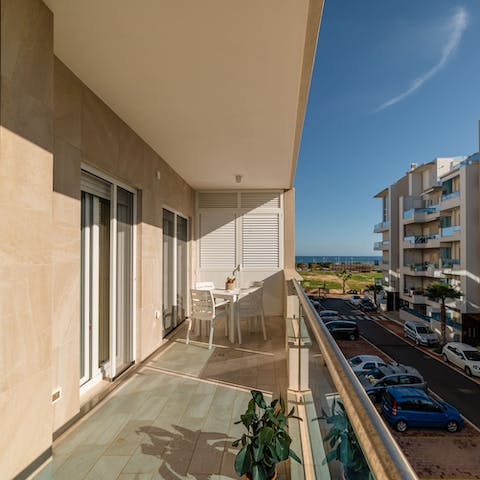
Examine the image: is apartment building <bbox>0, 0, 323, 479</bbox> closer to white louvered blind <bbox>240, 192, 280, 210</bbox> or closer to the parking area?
white louvered blind <bbox>240, 192, 280, 210</bbox>

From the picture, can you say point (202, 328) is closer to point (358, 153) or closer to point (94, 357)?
point (94, 357)

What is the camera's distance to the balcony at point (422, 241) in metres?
22.0

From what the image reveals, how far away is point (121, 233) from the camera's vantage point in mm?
3570

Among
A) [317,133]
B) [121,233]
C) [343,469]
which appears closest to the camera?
[343,469]

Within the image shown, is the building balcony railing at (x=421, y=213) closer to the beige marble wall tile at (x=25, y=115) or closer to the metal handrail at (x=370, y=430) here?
the beige marble wall tile at (x=25, y=115)

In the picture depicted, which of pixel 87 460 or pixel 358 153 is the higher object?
pixel 358 153

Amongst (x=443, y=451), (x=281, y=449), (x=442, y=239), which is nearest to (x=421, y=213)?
(x=442, y=239)

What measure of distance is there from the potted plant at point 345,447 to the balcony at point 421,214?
24498mm

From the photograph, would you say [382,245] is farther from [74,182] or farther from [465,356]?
[74,182]

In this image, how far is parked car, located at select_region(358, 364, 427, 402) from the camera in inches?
593

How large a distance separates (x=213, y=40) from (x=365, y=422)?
2163mm

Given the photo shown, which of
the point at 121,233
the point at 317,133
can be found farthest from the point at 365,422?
the point at 317,133

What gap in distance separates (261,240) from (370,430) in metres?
6.44

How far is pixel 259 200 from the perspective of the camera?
7.00m
